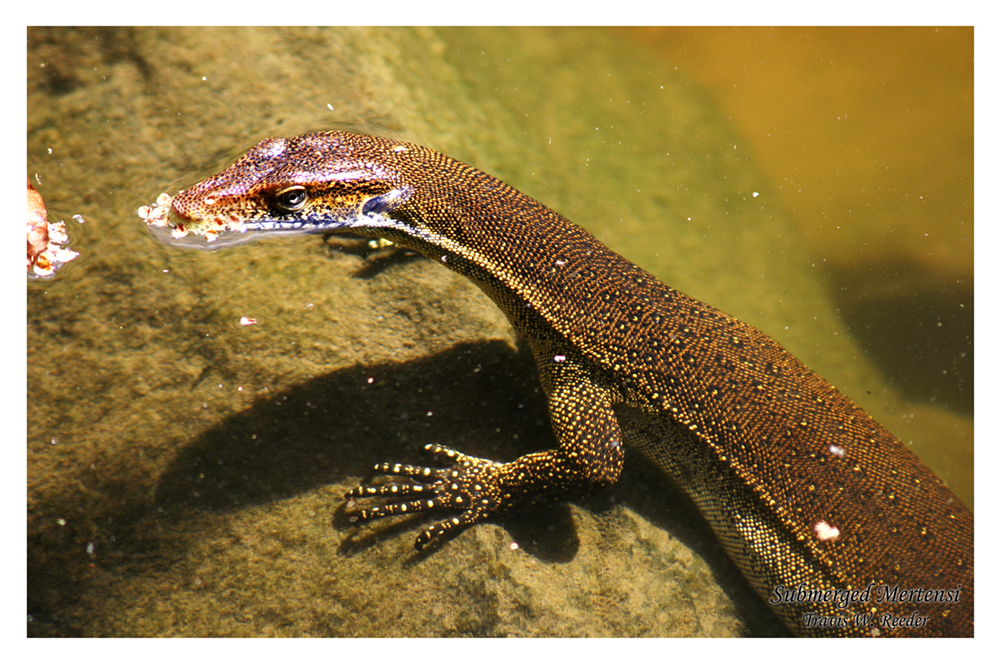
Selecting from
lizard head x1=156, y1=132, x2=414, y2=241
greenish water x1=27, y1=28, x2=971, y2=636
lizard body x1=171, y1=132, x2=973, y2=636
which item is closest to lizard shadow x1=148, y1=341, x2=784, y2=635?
greenish water x1=27, y1=28, x2=971, y2=636

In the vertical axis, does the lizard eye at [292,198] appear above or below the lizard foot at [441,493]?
above

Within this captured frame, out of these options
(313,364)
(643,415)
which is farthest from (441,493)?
(643,415)

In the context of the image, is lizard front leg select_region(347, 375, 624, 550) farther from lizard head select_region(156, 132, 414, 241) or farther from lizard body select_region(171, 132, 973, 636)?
lizard head select_region(156, 132, 414, 241)

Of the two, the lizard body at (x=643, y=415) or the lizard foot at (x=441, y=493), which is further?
the lizard foot at (x=441, y=493)

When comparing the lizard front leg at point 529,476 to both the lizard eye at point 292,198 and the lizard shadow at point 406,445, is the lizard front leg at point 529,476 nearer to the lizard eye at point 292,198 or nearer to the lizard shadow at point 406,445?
the lizard shadow at point 406,445

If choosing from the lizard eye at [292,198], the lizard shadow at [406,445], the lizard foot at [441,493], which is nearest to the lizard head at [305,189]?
the lizard eye at [292,198]

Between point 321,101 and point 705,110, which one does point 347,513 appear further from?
point 705,110
